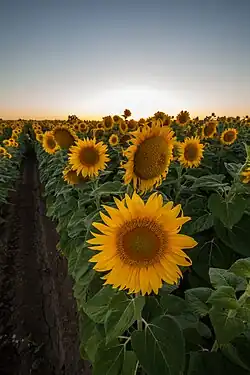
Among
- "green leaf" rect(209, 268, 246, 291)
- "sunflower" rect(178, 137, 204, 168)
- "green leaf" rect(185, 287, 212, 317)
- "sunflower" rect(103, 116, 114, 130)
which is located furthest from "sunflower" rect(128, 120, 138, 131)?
"green leaf" rect(209, 268, 246, 291)

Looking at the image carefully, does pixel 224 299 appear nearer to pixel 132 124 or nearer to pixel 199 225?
pixel 199 225

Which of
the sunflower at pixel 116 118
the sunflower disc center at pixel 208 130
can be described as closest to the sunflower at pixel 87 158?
the sunflower disc center at pixel 208 130

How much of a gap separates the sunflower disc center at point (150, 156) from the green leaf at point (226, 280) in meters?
0.66

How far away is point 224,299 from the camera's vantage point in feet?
4.37

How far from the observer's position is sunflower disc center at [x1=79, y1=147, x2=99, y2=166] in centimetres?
317

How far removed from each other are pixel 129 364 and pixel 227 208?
1.08 metres

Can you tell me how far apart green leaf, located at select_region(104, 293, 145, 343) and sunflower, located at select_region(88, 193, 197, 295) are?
0.14 metres

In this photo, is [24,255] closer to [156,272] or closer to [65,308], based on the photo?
[65,308]

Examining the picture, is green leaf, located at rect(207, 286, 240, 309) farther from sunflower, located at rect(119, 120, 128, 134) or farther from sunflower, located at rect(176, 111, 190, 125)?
sunflower, located at rect(176, 111, 190, 125)

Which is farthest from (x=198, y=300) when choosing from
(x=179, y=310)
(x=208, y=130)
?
(x=208, y=130)

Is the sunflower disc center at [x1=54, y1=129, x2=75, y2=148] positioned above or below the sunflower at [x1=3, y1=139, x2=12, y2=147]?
above

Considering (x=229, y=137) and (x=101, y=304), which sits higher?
(x=229, y=137)

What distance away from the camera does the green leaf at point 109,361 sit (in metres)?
1.61

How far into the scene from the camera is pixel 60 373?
367cm
